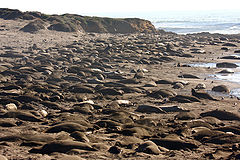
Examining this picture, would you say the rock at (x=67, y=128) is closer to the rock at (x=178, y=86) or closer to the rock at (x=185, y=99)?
the rock at (x=185, y=99)

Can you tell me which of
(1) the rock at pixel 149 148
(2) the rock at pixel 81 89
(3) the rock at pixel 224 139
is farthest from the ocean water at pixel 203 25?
(1) the rock at pixel 149 148

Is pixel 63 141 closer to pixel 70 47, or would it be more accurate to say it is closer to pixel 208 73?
pixel 208 73

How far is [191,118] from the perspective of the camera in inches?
393

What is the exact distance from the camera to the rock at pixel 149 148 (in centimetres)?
691

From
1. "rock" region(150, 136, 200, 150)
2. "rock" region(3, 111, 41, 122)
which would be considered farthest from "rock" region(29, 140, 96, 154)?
"rock" region(3, 111, 41, 122)

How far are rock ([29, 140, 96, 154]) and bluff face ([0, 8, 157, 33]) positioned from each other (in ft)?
112

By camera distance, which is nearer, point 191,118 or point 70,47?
point 191,118

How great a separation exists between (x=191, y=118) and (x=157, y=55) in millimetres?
16615

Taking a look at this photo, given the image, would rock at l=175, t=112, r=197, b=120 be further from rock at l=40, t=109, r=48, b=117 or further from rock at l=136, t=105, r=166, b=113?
rock at l=40, t=109, r=48, b=117

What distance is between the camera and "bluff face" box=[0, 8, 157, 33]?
1699 inches

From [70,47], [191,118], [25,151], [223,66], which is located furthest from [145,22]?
[25,151]

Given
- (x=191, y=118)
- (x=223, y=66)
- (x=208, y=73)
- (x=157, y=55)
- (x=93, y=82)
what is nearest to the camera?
(x=191, y=118)

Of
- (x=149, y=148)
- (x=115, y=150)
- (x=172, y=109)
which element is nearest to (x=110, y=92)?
(x=172, y=109)

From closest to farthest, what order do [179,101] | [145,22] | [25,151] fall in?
[25,151] → [179,101] → [145,22]
